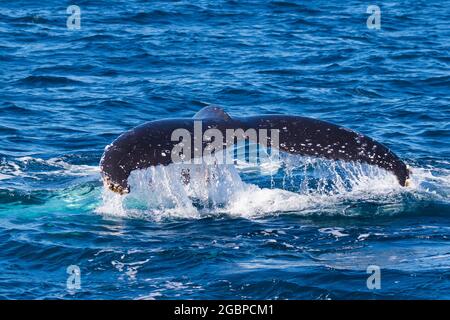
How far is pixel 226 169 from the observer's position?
13711mm

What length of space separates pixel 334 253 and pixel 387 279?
Answer: 3.28ft

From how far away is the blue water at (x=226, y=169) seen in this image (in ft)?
35.8

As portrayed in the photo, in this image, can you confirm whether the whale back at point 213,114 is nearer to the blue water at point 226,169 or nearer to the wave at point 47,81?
the blue water at point 226,169

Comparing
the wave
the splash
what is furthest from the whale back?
the wave

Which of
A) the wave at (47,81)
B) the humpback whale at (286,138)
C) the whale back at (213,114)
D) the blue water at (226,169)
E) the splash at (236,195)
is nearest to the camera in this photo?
the blue water at (226,169)

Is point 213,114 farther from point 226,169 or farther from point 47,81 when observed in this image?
point 47,81

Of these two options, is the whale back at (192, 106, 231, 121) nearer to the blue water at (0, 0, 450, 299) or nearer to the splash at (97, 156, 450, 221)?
the blue water at (0, 0, 450, 299)

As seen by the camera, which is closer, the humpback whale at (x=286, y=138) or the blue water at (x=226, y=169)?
the blue water at (x=226, y=169)

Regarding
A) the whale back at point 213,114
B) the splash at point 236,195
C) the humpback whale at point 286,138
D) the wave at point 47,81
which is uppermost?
the whale back at point 213,114

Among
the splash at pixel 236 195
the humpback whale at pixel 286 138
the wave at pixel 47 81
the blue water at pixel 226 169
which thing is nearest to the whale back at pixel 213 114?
the humpback whale at pixel 286 138

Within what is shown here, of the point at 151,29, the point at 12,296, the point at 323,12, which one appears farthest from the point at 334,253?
the point at 323,12

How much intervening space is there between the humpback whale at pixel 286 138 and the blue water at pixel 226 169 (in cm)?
48

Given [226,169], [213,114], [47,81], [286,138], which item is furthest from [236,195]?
[47,81]

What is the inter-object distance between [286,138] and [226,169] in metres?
2.20
